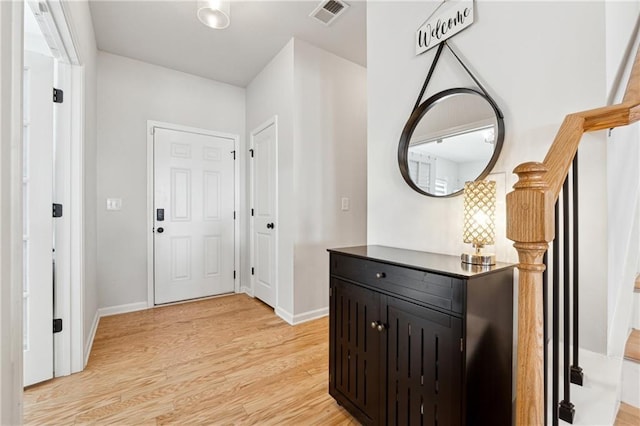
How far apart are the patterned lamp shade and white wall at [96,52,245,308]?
3.32m

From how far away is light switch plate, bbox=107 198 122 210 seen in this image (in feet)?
10.2

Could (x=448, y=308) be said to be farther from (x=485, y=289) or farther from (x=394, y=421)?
(x=394, y=421)

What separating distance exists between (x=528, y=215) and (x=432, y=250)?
957mm

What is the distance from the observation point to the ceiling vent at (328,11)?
2.39m

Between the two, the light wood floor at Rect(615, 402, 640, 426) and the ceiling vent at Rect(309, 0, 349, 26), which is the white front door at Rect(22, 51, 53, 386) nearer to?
the ceiling vent at Rect(309, 0, 349, 26)

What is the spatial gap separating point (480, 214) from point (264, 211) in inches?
100

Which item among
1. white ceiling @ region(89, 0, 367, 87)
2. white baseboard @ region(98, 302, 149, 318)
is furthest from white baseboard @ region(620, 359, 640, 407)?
white baseboard @ region(98, 302, 149, 318)

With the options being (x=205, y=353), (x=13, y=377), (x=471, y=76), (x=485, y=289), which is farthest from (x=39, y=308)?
(x=471, y=76)

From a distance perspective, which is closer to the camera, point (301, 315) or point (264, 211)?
point (301, 315)

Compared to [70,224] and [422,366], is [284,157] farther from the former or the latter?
[422,366]

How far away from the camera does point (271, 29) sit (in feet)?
8.98

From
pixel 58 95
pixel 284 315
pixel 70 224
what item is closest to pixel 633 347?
pixel 284 315

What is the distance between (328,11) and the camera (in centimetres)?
249

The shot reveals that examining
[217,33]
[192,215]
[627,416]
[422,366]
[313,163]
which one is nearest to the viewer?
[627,416]
